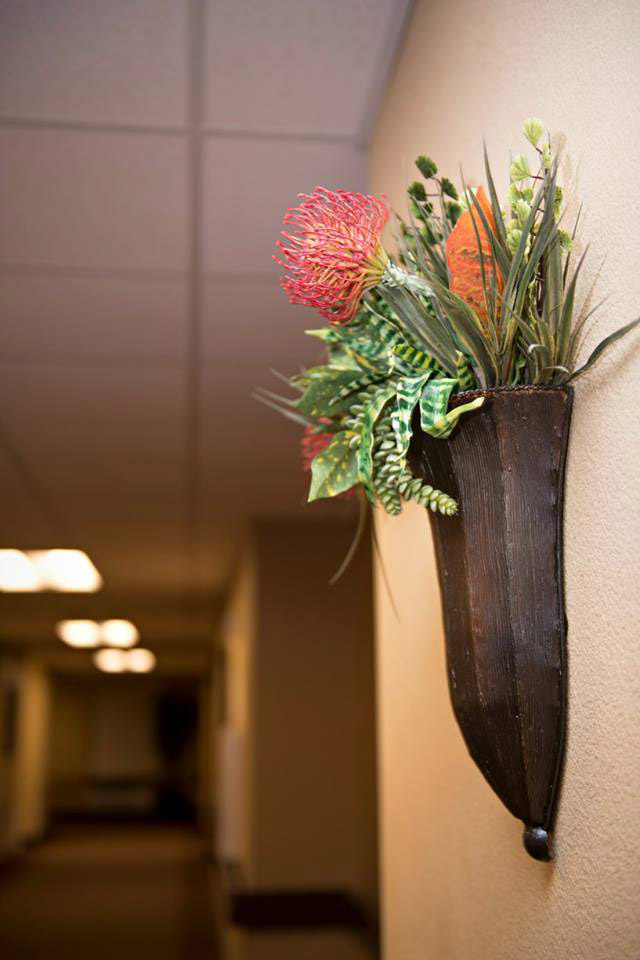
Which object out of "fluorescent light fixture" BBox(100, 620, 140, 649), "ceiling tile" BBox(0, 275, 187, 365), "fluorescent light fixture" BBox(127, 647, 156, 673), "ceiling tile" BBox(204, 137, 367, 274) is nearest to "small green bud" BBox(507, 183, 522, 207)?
"ceiling tile" BBox(204, 137, 367, 274)

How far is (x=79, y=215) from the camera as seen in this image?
226cm

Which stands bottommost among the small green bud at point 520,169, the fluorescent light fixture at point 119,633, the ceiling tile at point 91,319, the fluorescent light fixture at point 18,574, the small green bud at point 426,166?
the small green bud at point 520,169

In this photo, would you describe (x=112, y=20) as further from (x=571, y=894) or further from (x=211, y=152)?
(x=571, y=894)

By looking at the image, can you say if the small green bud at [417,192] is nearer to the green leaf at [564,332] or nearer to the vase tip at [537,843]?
the green leaf at [564,332]

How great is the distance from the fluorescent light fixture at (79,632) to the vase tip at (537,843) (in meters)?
8.34

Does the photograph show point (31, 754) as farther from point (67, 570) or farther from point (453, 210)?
point (453, 210)

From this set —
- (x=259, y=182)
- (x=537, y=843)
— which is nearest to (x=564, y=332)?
(x=537, y=843)

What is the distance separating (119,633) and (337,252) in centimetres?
909

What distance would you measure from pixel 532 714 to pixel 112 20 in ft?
4.46

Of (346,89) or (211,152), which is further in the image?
(211,152)

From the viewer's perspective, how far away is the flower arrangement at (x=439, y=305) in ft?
3.18

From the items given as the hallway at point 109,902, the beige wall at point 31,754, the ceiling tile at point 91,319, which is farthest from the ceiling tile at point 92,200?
the beige wall at point 31,754

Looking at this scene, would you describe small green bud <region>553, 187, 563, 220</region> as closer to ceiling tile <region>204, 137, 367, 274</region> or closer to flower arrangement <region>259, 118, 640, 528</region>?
flower arrangement <region>259, 118, 640, 528</region>

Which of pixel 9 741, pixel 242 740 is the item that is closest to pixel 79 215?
pixel 242 740
